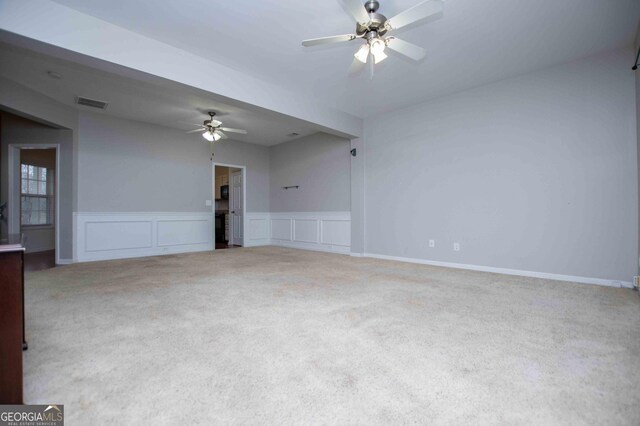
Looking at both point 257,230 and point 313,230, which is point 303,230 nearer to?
point 313,230

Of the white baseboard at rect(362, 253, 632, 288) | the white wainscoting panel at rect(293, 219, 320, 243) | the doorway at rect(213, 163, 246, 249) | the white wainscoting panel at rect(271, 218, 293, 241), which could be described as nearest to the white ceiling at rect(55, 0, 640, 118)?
the white baseboard at rect(362, 253, 632, 288)

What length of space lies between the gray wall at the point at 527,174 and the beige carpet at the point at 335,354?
2.29 feet

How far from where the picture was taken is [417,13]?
7.66ft

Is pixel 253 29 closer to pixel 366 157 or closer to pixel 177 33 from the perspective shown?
pixel 177 33

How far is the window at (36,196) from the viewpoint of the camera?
6.59 metres

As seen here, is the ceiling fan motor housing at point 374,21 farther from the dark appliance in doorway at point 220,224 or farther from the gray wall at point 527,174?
the dark appliance in doorway at point 220,224

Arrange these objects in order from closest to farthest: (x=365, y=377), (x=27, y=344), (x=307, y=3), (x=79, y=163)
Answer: (x=365, y=377) → (x=27, y=344) → (x=307, y=3) → (x=79, y=163)

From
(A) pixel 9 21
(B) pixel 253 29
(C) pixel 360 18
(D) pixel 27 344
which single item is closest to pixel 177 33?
(B) pixel 253 29

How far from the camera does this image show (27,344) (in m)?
1.84

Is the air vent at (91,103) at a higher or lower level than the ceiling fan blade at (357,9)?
higher

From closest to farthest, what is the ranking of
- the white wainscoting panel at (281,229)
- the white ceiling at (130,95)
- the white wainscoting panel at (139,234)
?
the white ceiling at (130,95), the white wainscoting panel at (139,234), the white wainscoting panel at (281,229)

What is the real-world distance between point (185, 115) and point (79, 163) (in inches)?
80.5

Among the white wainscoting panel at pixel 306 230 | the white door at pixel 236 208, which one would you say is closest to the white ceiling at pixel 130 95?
the white door at pixel 236 208

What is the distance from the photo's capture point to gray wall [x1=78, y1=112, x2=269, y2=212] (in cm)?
538
